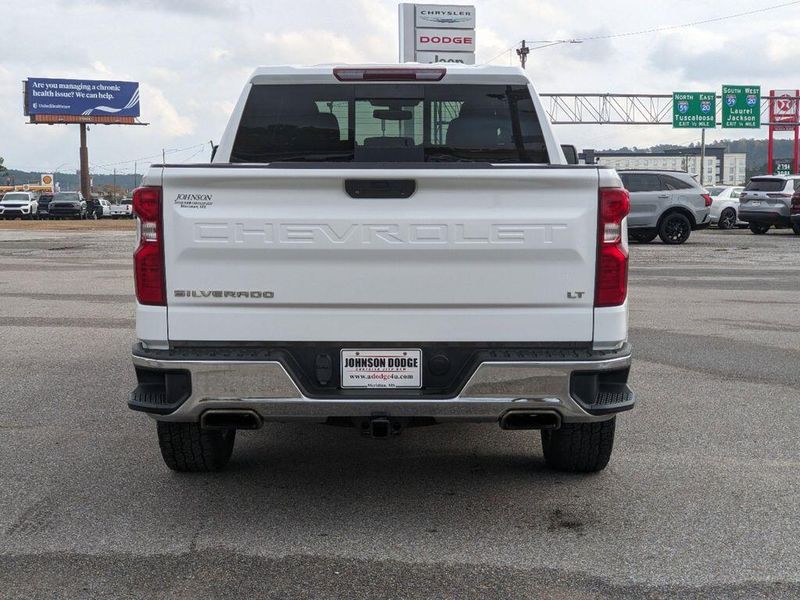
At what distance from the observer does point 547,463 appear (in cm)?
555

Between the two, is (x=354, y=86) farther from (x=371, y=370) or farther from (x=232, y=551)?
(x=232, y=551)

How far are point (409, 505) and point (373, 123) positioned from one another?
2347 millimetres

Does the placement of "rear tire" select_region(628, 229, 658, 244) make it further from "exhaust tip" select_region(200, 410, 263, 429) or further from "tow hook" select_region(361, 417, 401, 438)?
"exhaust tip" select_region(200, 410, 263, 429)

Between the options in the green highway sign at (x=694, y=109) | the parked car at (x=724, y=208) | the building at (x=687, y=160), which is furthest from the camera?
the building at (x=687, y=160)

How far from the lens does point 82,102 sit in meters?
92.8

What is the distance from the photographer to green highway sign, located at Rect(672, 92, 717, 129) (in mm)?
62625

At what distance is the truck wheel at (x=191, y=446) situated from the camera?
17.1ft

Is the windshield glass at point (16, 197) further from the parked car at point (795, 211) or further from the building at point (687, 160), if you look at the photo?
the building at point (687, 160)

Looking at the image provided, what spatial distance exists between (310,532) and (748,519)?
6.61 feet

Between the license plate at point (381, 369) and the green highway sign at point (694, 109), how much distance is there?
2428 inches

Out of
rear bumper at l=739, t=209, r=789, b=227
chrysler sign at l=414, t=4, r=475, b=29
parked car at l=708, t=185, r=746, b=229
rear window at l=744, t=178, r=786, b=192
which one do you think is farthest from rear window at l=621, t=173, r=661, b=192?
chrysler sign at l=414, t=4, r=475, b=29

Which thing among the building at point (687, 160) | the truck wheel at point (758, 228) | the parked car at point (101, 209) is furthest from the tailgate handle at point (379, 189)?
the building at point (687, 160)

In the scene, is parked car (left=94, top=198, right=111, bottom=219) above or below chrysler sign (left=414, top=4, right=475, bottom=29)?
below

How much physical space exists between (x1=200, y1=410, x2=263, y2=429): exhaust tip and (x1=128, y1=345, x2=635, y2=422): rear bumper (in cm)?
3
